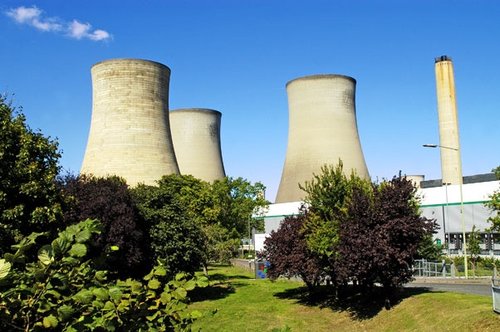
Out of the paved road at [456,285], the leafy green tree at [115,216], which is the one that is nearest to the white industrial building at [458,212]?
the paved road at [456,285]

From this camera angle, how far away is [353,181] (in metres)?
17.9

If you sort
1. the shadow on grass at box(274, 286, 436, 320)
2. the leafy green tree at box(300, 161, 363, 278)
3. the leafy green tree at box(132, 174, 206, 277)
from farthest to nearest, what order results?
the leafy green tree at box(132, 174, 206, 277) → the leafy green tree at box(300, 161, 363, 278) → the shadow on grass at box(274, 286, 436, 320)

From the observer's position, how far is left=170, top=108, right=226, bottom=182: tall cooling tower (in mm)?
47344

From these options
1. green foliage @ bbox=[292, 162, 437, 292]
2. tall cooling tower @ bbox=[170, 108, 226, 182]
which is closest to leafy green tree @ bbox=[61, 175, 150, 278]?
green foliage @ bbox=[292, 162, 437, 292]

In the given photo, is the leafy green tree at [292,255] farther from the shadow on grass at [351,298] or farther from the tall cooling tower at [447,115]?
the tall cooling tower at [447,115]

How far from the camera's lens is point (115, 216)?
18859mm

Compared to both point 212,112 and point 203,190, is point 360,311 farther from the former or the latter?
point 212,112

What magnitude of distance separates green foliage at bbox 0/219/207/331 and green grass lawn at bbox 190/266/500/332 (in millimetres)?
8397

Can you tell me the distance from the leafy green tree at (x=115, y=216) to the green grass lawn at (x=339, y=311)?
3116 mm

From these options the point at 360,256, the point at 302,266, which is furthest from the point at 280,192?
the point at 360,256

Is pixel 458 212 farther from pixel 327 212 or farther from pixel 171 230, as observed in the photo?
pixel 171 230

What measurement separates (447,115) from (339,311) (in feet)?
98.5

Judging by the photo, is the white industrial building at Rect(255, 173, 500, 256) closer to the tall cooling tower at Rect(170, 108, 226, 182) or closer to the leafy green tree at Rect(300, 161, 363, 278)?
the tall cooling tower at Rect(170, 108, 226, 182)

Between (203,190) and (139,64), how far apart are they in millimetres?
12239
